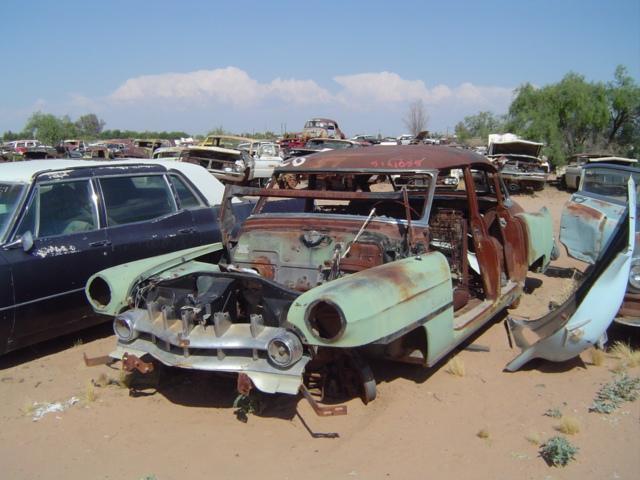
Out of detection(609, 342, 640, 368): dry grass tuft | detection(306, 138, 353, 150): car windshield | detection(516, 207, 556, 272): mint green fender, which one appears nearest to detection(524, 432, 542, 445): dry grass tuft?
detection(609, 342, 640, 368): dry grass tuft

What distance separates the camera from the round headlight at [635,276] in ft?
15.9

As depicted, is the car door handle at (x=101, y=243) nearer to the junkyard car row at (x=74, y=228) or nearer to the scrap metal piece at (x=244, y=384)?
the junkyard car row at (x=74, y=228)

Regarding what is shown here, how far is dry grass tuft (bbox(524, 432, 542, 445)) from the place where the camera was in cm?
345

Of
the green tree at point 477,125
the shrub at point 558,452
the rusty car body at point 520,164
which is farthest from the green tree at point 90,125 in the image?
the shrub at point 558,452

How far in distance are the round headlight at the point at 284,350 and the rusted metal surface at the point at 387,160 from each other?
6.25ft

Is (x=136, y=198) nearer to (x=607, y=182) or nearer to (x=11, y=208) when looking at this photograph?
(x=11, y=208)

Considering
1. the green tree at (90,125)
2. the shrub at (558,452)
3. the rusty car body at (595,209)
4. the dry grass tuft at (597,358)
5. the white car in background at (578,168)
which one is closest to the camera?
the shrub at (558,452)

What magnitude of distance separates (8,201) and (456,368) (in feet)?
13.3

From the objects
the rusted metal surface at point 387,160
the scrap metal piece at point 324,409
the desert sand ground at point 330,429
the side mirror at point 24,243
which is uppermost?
the rusted metal surface at point 387,160

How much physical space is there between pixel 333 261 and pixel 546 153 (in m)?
25.7

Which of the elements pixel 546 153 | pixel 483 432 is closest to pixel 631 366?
pixel 483 432

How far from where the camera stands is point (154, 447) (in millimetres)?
3531

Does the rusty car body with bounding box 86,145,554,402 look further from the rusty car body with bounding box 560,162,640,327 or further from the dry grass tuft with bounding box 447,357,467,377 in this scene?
the rusty car body with bounding box 560,162,640,327

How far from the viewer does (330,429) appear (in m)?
3.71
